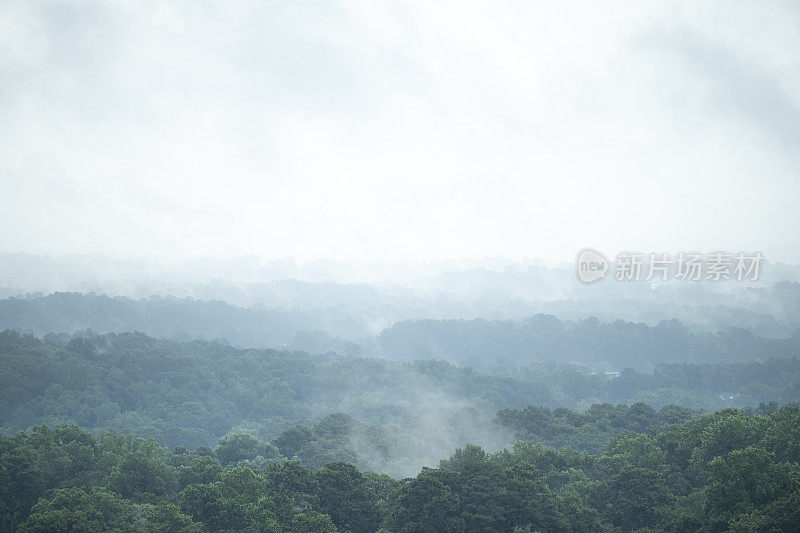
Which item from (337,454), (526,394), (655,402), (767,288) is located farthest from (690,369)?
(767,288)

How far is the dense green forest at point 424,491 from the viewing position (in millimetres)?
20391

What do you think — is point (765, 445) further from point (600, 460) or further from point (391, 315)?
point (391, 315)

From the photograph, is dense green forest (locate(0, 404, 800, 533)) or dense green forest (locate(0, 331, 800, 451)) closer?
dense green forest (locate(0, 404, 800, 533))

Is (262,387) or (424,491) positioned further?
(262,387)

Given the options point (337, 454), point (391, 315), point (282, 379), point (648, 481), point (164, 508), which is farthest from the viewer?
point (391, 315)

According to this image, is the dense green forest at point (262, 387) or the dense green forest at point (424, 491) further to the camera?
the dense green forest at point (262, 387)

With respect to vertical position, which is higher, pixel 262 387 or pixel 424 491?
pixel 424 491

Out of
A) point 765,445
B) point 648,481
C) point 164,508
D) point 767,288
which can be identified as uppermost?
point 767,288

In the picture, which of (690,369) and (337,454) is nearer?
(337,454)

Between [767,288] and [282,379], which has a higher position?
[767,288]

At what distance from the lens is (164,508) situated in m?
21.3

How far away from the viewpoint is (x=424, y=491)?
23031 mm

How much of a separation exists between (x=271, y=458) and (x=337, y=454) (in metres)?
5.09

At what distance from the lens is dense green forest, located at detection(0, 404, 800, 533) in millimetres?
20391
